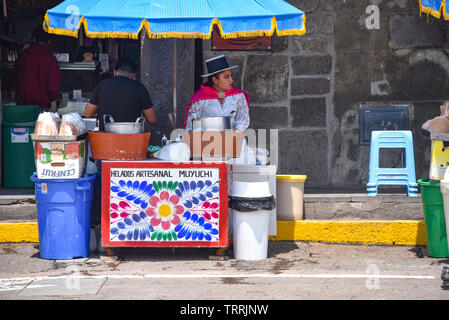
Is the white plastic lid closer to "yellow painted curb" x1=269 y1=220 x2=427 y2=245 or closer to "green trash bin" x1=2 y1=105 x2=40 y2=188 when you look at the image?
"yellow painted curb" x1=269 y1=220 x2=427 y2=245

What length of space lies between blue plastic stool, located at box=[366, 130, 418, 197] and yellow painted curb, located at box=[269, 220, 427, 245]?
0.42 meters

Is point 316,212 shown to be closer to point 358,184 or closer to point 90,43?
point 358,184

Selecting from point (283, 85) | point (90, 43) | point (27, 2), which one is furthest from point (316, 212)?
point (27, 2)

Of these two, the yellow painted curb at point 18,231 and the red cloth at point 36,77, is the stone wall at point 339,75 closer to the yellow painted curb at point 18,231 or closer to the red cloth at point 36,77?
the red cloth at point 36,77

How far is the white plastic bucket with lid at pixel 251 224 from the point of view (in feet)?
26.0

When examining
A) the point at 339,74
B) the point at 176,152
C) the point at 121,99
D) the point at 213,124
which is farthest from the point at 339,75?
the point at 176,152

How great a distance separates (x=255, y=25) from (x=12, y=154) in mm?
4138

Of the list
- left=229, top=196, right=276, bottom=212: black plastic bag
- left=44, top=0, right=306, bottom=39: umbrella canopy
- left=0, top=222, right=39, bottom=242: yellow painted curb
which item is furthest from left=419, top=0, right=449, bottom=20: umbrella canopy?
left=0, top=222, right=39, bottom=242: yellow painted curb

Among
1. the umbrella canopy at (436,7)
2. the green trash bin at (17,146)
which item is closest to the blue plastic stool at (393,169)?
the umbrella canopy at (436,7)

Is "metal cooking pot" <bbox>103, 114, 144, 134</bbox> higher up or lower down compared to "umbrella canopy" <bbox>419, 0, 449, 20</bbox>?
lower down

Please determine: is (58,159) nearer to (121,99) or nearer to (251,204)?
(121,99)

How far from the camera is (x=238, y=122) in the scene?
9.15 m

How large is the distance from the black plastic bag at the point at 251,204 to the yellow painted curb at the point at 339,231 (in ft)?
3.02

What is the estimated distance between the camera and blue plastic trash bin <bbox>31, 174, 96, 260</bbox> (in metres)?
7.93
